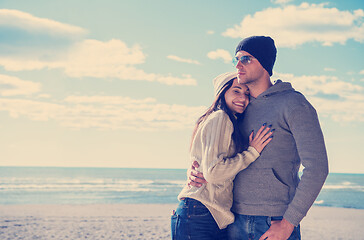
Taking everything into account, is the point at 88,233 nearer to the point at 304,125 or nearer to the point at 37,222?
the point at 37,222

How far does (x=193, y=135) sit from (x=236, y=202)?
58 centimetres

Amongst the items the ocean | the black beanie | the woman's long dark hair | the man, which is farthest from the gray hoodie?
the ocean

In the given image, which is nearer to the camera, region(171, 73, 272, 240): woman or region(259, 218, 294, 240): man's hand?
region(259, 218, 294, 240): man's hand

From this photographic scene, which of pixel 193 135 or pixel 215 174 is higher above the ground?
pixel 193 135

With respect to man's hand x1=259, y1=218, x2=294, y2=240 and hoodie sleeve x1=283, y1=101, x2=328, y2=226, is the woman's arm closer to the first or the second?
hoodie sleeve x1=283, y1=101, x2=328, y2=226

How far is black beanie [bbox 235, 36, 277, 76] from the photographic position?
2949 mm

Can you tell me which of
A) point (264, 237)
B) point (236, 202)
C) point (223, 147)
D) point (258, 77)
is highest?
point (258, 77)

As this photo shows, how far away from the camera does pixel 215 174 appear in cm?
263

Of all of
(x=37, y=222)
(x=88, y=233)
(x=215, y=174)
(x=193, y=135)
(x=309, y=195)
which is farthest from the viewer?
(x=37, y=222)

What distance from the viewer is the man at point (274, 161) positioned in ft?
8.08

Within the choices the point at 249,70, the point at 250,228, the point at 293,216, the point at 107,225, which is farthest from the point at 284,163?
the point at 107,225

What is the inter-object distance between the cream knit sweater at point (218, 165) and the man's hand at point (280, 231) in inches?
12.6

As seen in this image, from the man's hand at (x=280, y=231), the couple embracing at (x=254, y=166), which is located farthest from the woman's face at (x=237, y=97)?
the man's hand at (x=280, y=231)

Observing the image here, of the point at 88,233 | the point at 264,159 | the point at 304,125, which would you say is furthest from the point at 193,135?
the point at 88,233
